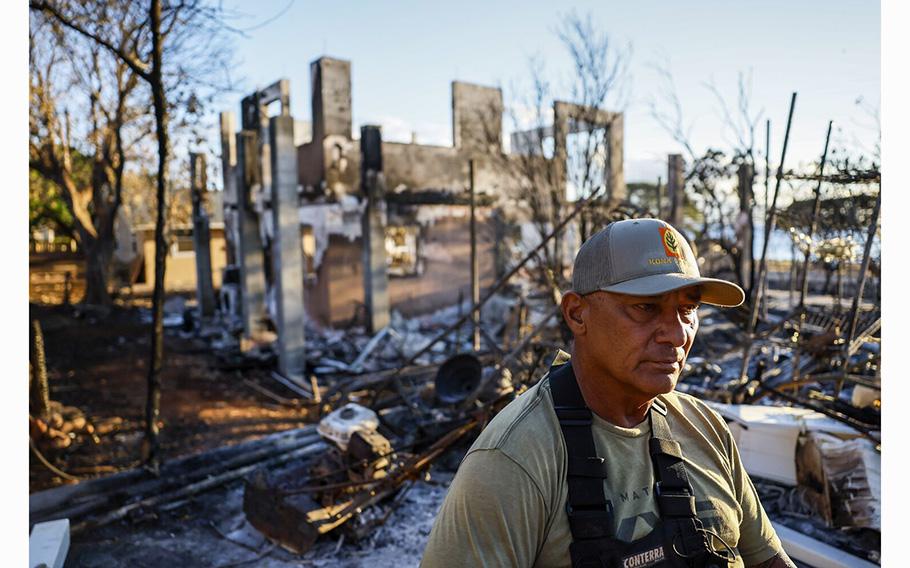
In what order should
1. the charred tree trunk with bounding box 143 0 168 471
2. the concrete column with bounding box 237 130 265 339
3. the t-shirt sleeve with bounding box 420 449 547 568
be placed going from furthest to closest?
the concrete column with bounding box 237 130 265 339
the charred tree trunk with bounding box 143 0 168 471
the t-shirt sleeve with bounding box 420 449 547 568

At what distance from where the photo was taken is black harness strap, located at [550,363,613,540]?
1.64 metres

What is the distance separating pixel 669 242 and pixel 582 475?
0.75m

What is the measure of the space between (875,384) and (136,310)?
71.6ft

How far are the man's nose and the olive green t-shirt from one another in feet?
0.97

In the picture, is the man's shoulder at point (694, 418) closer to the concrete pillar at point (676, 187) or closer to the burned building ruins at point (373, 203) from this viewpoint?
the burned building ruins at point (373, 203)

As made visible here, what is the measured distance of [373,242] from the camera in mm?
15383

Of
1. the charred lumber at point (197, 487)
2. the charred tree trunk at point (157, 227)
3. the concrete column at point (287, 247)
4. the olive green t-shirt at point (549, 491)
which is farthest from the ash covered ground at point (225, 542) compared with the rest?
the concrete column at point (287, 247)

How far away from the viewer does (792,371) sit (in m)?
7.00

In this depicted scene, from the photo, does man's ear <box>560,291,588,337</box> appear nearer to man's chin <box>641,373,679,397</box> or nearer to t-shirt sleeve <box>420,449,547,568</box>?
man's chin <box>641,373,679,397</box>

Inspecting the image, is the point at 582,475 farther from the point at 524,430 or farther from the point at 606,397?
the point at 606,397

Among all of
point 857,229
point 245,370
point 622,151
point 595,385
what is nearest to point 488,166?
point 622,151

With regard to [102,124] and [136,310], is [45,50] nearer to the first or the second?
[102,124]

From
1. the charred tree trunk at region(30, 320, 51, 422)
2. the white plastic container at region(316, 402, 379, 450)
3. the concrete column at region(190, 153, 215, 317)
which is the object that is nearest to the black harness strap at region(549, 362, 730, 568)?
the white plastic container at region(316, 402, 379, 450)

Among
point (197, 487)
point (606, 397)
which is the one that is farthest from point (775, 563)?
point (197, 487)
